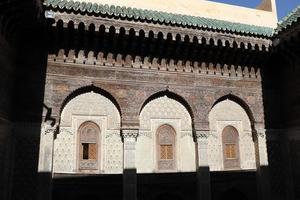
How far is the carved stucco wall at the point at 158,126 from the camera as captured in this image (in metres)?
7.22

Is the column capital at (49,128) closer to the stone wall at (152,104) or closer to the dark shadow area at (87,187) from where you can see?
the stone wall at (152,104)

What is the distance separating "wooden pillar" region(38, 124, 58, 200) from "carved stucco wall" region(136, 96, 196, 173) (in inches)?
71.7

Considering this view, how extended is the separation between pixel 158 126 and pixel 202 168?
1.34 meters

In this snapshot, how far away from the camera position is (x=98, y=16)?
663cm

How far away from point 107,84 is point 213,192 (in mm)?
3418

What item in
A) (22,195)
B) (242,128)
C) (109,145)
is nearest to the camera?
(22,195)

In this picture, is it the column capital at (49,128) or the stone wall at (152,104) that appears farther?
the stone wall at (152,104)

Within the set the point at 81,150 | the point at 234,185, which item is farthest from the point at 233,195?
the point at 81,150

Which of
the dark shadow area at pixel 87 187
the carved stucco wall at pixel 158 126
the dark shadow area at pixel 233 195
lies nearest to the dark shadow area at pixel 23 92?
the dark shadow area at pixel 87 187

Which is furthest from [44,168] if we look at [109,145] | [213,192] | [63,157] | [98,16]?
[213,192]

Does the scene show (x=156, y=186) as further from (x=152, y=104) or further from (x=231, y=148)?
(x=231, y=148)

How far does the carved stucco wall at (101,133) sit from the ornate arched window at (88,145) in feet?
0.28

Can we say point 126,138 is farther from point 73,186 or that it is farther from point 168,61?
point 168,61

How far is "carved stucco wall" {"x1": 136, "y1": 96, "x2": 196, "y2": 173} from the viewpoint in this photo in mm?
7219
